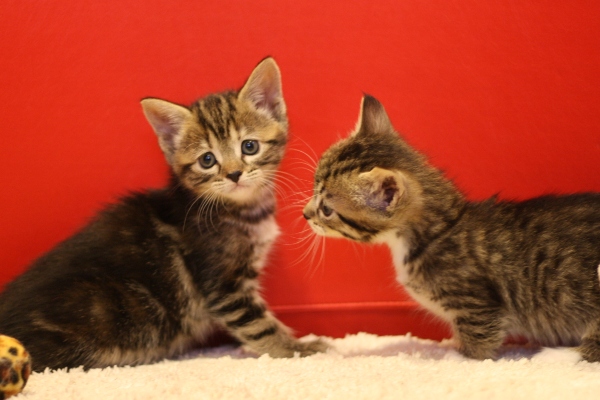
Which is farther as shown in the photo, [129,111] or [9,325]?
[129,111]

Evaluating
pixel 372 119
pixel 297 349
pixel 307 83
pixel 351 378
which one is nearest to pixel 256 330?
pixel 297 349

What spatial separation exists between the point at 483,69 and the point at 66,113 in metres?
1.73

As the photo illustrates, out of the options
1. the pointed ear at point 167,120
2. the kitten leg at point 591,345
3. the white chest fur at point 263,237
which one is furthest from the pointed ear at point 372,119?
the kitten leg at point 591,345

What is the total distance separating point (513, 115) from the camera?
7.12 ft

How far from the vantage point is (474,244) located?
5.86 feet

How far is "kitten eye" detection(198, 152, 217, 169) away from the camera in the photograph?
6.71ft

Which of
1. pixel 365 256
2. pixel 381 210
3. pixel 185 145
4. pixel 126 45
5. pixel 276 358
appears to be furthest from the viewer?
pixel 365 256

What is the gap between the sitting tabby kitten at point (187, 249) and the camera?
6.13ft

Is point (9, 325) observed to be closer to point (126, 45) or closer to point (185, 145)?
point (185, 145)

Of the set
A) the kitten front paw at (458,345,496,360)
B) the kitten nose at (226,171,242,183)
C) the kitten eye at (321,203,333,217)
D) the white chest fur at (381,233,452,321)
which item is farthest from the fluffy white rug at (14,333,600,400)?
the kitten nose at (226,171,242,183)

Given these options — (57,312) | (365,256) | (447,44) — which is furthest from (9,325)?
(447,44)

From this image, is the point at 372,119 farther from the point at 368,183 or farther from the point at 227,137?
the point at 227,137

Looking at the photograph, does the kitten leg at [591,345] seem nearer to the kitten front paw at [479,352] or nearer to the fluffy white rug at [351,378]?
the fluffy white rug at [351,378]

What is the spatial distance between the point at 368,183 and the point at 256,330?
72 cm
